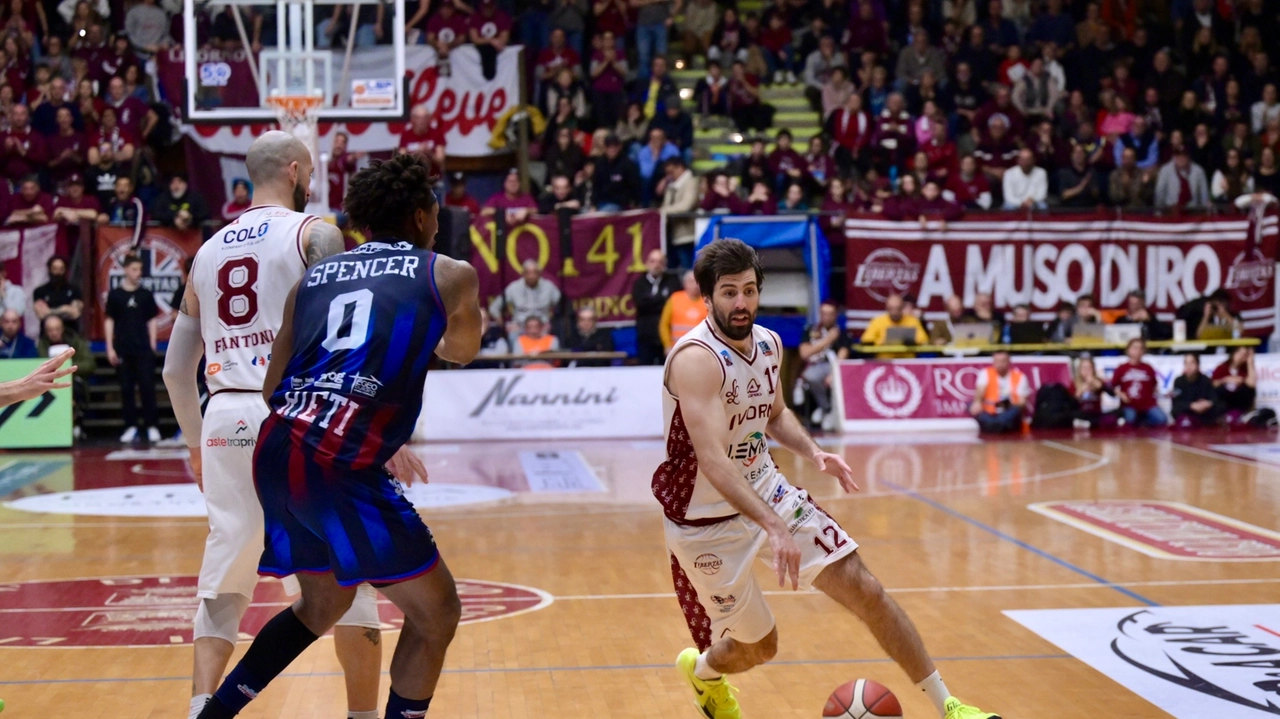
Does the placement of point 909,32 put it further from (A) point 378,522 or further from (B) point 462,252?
(A) point 378,522

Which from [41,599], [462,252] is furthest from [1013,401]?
[41,599]

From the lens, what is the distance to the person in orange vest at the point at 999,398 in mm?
17516

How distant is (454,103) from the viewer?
21516 millimetres

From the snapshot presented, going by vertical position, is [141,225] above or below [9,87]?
below

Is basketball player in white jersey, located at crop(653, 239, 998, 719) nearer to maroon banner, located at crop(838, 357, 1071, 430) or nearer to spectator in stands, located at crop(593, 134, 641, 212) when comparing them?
maroon banner, located at crop(838, 357, 1071, 430)

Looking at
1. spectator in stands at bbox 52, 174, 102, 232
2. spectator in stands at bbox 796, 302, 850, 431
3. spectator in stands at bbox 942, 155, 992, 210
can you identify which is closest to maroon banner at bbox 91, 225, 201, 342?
spectator in stands at bbox 52, 174, 102, 232

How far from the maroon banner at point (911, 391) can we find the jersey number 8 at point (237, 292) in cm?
1340

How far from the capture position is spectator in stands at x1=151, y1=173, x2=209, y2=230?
17.8 meters

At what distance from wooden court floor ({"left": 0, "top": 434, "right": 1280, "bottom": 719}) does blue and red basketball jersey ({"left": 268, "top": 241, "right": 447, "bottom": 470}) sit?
6.77 feet

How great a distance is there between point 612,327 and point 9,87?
8.92 meters

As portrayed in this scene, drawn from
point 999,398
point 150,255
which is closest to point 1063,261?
point 999,398

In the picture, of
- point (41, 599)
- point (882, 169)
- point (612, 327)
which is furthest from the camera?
point (882, 169)

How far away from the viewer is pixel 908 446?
16.2 m

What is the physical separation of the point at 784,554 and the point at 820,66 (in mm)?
19515
